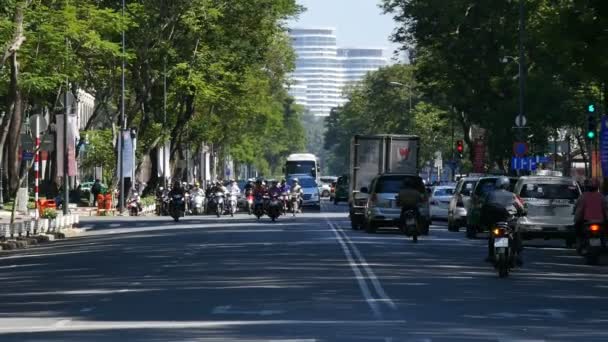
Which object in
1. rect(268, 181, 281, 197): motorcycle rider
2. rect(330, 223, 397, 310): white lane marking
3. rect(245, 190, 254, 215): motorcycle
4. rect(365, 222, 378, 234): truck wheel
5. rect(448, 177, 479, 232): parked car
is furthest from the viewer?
rect(245, 190, 254, 215): motorcycle

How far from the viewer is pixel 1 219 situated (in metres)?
61.6

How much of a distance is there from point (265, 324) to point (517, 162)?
5142cm

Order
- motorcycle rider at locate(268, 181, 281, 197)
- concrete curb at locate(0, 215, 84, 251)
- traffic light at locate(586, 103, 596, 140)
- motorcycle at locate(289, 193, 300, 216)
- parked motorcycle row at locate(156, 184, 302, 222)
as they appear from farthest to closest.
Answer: motorcycle at locate(289, 193, 300, 216) < parked motorcycle row at locate(156, 184, 302, 222) < motorcycle rider at locate(268, 181, 281, 197) < traffic light at locate(586, 103, 596, 140) < concrete curb at locate(0, 215, 84, 251)

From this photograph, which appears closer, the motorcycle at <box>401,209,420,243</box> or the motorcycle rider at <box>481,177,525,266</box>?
the motorcycle rider at <box>481,177,525,266</box>

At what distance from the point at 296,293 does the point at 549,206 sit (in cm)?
1888

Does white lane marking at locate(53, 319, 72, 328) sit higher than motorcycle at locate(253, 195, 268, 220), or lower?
lower

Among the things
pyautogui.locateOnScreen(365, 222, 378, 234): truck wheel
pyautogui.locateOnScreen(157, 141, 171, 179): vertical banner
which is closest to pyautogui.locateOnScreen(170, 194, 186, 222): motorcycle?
pyautogui.locateOnScreen(365, 222, 378, 234): truck wheel

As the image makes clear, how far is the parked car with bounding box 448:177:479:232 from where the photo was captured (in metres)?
57.2

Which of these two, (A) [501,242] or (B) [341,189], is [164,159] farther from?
(A) [501,242]

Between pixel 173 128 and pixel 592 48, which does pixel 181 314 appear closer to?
pixel 592 48

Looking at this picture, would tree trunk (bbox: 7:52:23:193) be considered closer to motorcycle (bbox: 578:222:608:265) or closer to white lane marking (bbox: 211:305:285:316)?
motorcycle (bbox: 578:222:608:265)

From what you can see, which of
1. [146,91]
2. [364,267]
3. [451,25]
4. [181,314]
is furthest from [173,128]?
[181,314]

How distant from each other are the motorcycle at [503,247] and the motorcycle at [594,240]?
15.2 feet

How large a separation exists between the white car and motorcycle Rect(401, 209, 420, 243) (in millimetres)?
22584
